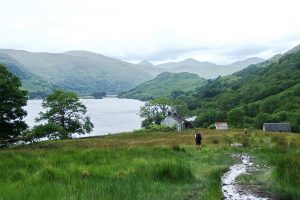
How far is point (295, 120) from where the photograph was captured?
151m

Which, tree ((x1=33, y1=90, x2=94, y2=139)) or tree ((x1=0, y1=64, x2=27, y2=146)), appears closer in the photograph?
tree ((x1=0, y1=64, x2=27, y2=146))

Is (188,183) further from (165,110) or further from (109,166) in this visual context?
(165,110)

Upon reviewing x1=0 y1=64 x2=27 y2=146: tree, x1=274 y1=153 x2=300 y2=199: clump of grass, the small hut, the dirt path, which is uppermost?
x1=0 y1=64 x2=27 y2=146: tree

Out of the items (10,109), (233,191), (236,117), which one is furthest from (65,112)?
(233,191)

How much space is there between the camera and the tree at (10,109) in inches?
1993

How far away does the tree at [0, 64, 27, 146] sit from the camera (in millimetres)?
50625

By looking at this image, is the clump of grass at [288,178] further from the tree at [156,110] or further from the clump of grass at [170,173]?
the tree at [156,110]

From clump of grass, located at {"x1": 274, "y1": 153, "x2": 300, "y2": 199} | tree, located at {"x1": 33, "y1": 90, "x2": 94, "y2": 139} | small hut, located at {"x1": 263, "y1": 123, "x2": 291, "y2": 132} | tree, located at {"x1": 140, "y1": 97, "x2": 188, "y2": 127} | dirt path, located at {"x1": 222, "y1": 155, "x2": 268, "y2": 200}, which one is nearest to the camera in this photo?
clump of grass, located at {"x1": 274, "y1": 153, "x2": 300, "y2": 199}

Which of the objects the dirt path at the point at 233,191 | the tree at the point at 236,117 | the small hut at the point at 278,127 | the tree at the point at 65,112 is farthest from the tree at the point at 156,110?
the dirt path at the point at 233,191

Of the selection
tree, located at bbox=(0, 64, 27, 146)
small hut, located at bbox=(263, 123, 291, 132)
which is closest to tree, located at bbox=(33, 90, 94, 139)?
tree, located at bbox=(0, 64, 27, 146)

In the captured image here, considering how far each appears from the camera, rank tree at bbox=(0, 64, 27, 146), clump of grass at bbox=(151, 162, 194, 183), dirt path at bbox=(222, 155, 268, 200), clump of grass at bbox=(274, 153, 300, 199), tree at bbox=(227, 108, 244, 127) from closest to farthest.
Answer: clump of grass at bbox=(274, 153, 300, 199), dirt path at bbox=(222, 155, 268, 200), clump of grass at bbox=(151, 162, 194, 183), tree at bbox=(0, 64, 27, 146), tree at bbox=(227, 108, 244, 127)

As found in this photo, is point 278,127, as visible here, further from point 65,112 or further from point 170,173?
point 170,173

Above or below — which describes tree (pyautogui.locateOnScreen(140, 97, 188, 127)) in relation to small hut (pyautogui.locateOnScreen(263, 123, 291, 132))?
above

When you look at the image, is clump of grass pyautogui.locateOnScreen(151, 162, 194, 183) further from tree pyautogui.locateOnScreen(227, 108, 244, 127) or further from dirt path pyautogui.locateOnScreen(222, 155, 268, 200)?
tree pyautogui.locateOnScreen(227, 108, 244, 127)
